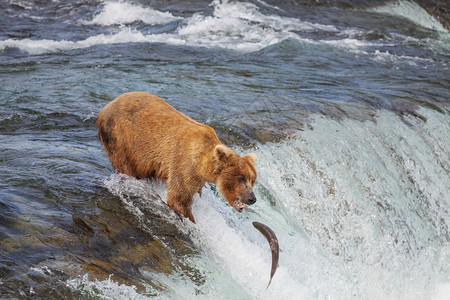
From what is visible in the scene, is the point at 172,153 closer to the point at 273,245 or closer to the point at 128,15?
the point at 273,245

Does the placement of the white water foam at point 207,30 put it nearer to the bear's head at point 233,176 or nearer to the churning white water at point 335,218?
the churning white water at point 335,218

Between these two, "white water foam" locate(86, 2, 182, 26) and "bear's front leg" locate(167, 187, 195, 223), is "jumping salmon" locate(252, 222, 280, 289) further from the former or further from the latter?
"white water foam" locate(86, 2, 182, 26)

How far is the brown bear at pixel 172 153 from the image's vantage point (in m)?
4.57

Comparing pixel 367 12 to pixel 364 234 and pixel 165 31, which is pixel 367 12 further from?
pixel 364 234

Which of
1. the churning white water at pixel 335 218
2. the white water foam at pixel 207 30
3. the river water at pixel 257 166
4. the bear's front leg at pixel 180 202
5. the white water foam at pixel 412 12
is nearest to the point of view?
the river water at pixel 257 166

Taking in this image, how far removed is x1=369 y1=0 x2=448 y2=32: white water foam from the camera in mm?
19156

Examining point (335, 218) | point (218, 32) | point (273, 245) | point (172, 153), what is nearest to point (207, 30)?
point (218, 32)

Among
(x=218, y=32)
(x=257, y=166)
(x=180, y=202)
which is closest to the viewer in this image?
(x=180, y=202)

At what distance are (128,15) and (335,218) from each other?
1123 cm

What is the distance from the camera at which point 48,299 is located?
354cm

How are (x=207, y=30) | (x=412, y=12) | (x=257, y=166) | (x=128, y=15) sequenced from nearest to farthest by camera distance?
(x=257, y=166), (x=207, y=30), (x=128, y=15), (x=412, y=12)

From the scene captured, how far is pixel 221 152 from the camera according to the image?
14.8ft

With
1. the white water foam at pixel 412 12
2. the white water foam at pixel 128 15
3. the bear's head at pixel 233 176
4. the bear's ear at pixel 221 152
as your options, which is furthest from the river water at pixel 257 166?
the white water foam at pixel 412 12

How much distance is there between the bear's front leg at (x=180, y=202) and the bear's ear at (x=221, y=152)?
44 cm
